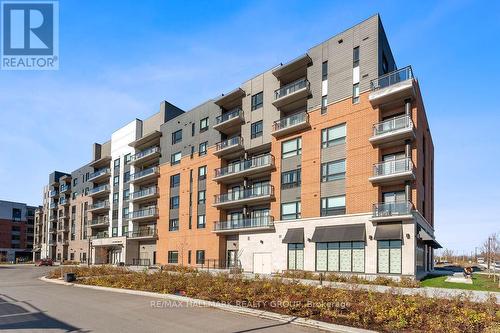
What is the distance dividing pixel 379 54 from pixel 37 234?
102073mm

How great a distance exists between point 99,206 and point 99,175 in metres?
5.66

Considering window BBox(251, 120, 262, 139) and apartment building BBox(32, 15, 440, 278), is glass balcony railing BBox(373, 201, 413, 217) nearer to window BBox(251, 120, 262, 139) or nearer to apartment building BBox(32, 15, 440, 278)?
apartment building BBox(32, 15, 440, 278)

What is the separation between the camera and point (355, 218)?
2894 cm

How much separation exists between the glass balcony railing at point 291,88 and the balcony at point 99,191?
134 feet

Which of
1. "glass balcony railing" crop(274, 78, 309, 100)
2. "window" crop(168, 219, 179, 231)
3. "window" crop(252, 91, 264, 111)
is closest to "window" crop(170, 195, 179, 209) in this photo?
"window" crop(168, 219, 179, 231)

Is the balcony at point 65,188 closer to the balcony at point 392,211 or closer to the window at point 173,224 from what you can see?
the window at point 173,224

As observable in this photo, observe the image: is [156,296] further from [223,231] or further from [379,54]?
[379,54]

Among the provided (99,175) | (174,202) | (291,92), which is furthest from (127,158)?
(291,92)

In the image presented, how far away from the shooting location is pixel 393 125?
2756 centimetres

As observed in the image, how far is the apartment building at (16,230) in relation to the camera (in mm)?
113500

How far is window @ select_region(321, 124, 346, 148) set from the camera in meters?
31.0

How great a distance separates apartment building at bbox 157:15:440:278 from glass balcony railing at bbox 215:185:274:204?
0.12 m

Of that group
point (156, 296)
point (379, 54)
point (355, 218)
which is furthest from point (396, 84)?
point (156, 296)

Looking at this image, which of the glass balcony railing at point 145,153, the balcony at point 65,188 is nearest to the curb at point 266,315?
the glass balcony railing at point 145,153
